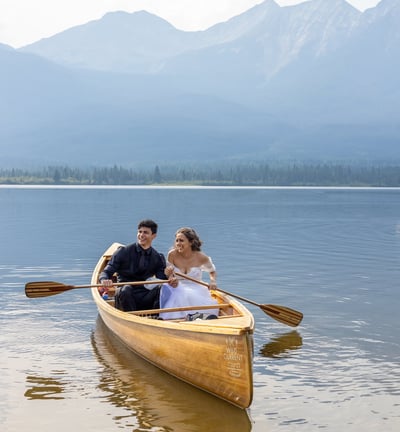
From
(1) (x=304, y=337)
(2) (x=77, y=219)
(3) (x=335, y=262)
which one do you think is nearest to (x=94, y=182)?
(2) (x=77, y=219)

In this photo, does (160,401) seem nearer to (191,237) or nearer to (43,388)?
(43,388)

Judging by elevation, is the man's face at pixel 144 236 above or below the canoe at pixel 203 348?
above

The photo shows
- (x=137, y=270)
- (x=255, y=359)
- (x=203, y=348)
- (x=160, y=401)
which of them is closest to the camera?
(x=203, y=348)

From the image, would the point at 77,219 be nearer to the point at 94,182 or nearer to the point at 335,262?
the point at 335,262

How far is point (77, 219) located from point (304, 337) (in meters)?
38.5

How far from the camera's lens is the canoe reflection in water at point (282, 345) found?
14.8 meters

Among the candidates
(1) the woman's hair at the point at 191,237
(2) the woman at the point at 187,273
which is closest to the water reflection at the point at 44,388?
(2) the woman at the point at 187,273

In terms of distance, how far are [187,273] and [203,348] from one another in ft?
13.3

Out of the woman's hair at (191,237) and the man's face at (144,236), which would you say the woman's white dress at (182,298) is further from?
the man's face at (144,236)

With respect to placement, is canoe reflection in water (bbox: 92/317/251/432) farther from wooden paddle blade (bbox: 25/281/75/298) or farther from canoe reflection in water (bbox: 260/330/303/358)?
canoe reflection in water (bbox: 260/330/303/358)

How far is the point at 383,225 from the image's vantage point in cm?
5031

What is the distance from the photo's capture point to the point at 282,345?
15461 millimetres

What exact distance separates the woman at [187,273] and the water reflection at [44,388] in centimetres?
253

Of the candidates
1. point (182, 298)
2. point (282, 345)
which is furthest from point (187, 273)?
point (282, 345)
